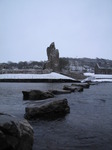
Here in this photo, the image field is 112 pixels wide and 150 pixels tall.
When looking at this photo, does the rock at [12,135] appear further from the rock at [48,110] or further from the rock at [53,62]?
the rock at [53,62]

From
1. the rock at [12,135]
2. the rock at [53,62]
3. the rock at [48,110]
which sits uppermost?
the rock at [53,62]

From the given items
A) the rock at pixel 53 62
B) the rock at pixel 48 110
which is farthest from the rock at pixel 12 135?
the rock at pixel 53 62

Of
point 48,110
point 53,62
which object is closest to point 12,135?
point 48,110

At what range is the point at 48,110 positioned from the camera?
63.5 feet

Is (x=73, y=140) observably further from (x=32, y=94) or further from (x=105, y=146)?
(x=32, y=94)

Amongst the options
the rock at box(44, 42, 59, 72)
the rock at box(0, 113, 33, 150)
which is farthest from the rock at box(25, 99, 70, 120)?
the rock at box(44, 42, 59, 72)

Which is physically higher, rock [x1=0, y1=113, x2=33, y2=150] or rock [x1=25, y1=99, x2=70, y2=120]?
rock [x1=0, y1=113, x2=33, y2=150]

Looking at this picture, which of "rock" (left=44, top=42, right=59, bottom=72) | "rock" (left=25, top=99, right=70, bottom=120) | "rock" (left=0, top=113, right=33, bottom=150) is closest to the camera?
"rock" (left=0, top=113, right=33, bottom=150)

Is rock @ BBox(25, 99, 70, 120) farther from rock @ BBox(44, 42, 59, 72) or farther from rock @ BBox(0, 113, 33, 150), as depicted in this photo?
rock @ BBox(44, 42, 59, 72)

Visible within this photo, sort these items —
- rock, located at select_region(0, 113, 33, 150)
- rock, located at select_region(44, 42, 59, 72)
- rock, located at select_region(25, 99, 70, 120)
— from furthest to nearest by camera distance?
rock, located at select_region(44, 42, 59, 72), rock, located at select_region(25, 99, 70, 120), rock, located at select_region(0, 113, 33, 150)

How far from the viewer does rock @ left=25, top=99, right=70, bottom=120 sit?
18.5m

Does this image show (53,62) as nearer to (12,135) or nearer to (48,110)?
(48,110)

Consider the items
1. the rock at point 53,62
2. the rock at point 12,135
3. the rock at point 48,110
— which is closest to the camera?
the rock at point 12,135

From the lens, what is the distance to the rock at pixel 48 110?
18.5 m
